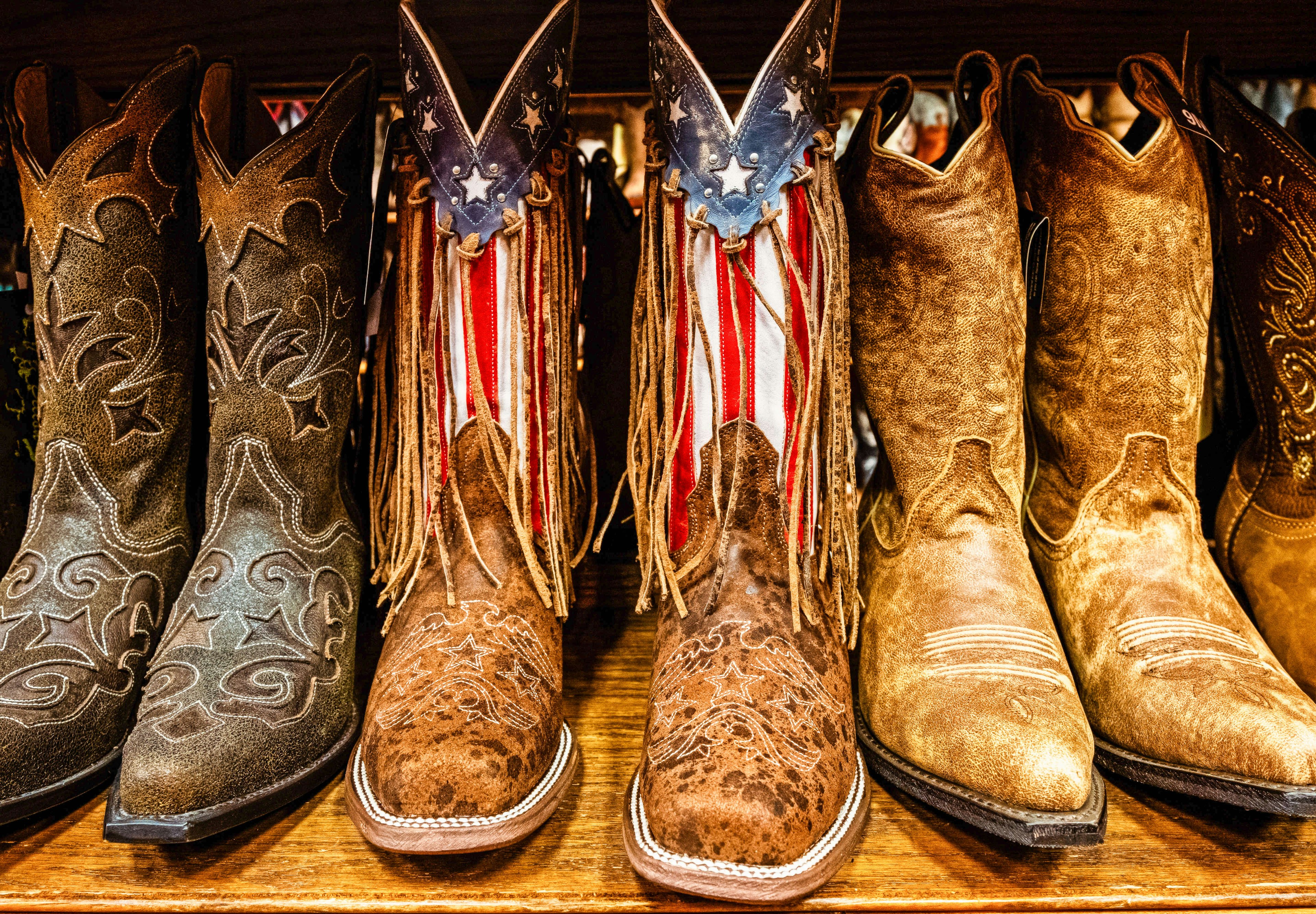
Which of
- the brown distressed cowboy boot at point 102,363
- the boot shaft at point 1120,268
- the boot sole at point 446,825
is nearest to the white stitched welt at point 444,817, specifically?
the boot sole at point 446,825

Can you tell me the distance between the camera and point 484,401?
77cm

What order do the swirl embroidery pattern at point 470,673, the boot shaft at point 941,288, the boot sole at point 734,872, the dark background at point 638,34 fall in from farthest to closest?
the dark background at point 638,34 < the boot shaft at point 941,288 < the swirl embroidery pattern at point 470,673 < the boot sole at point 734,872

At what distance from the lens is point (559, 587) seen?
79 cm

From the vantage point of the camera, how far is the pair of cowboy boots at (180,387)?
2.45 feet

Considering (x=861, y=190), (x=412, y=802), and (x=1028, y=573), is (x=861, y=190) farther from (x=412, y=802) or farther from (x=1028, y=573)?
(x=412, y=802)

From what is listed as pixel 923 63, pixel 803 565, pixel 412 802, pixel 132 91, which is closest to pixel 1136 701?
pixel 803 565

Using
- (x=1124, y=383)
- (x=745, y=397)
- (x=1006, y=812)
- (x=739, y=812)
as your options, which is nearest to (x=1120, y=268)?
(x=1124, y=383)

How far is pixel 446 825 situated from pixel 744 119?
0.62 metres

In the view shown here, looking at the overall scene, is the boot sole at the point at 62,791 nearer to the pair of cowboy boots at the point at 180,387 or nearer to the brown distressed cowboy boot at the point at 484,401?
the pair of cowboy boots at the point at 180,387

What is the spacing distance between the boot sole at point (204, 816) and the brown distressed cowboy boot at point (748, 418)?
0.28 meters

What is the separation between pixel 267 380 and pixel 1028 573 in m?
0.78

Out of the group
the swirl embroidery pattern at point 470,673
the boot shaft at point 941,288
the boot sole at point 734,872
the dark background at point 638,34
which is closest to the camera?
the boot sole at point 734,872

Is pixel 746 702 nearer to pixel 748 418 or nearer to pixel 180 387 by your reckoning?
pixel 748 418

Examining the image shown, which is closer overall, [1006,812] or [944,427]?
[1006,812]
